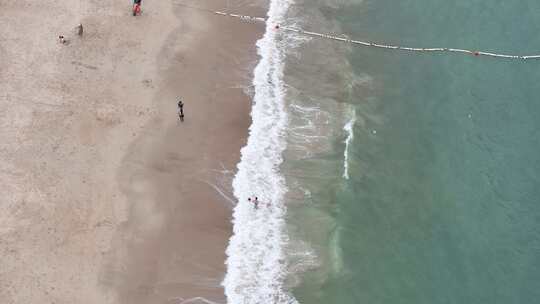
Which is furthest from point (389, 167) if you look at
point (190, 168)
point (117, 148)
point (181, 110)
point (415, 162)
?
point (117, 148)

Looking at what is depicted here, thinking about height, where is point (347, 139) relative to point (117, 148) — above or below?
above

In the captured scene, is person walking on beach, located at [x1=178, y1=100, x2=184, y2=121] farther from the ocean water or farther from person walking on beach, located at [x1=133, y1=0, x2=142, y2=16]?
person walking on beach, located at [x1=133, y1=0, x2=142, y2=16]

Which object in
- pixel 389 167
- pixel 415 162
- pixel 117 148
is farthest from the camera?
pixel 415 162

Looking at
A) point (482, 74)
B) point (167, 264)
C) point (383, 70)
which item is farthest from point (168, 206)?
point (482, 74)

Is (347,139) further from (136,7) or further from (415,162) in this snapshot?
(136,7)

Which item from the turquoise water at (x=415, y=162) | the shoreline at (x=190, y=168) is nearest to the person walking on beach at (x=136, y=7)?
the shoreline at (x=190, y=168)

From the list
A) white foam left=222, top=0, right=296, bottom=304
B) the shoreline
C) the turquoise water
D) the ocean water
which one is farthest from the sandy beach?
the turquoise water
